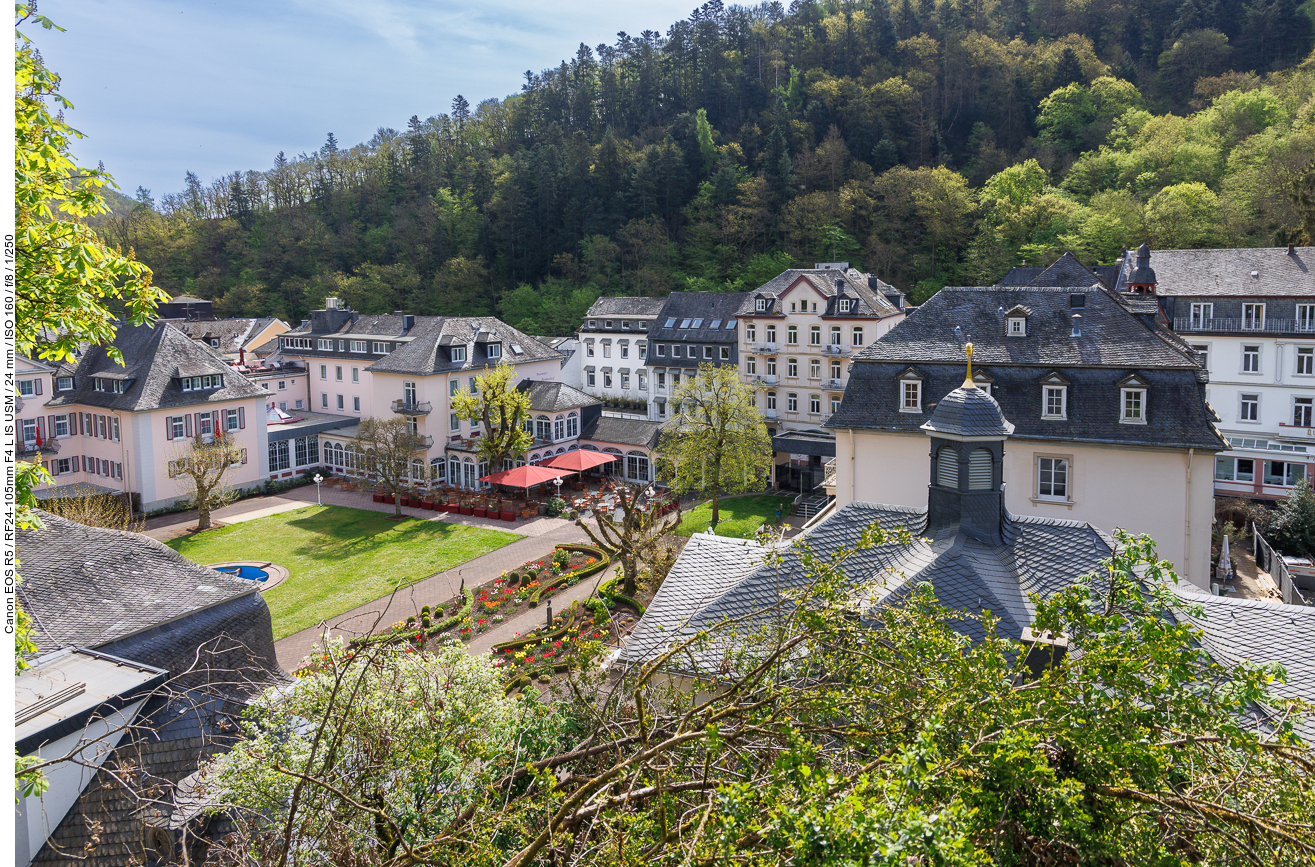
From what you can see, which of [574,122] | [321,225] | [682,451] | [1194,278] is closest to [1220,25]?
[1194,278]

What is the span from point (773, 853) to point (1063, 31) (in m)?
93.5

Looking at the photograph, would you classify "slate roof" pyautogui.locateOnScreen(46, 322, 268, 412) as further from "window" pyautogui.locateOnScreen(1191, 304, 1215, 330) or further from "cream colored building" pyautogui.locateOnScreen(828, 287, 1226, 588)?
"window" pyautogui.locateOnScreen(1191, 304, 1215, 330)

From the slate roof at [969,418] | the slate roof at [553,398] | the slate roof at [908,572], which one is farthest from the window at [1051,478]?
the slate roof at [553,398]

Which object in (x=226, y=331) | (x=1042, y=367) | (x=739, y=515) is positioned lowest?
(x=739, y=515)

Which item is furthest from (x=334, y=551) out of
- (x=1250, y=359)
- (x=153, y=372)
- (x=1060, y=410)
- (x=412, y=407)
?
(x=1250, y=359)

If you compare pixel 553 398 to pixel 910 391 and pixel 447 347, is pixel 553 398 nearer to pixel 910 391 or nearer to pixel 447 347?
pixel 447 347

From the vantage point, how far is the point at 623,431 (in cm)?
4081

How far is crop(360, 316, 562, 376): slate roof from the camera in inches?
1615

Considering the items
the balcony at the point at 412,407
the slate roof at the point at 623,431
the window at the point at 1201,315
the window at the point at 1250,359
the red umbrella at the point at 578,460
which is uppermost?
the window at the point at 1201,315

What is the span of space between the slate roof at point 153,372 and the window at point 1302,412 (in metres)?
44.4

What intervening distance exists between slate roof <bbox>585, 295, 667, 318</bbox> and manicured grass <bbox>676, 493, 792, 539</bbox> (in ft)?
57.0

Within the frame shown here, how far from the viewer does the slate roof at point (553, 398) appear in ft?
135

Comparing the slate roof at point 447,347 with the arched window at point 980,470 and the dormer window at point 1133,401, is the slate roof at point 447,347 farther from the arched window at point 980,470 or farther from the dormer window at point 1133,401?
A: the arched window at point 980,470

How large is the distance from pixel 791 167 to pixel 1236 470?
44.3 metres
